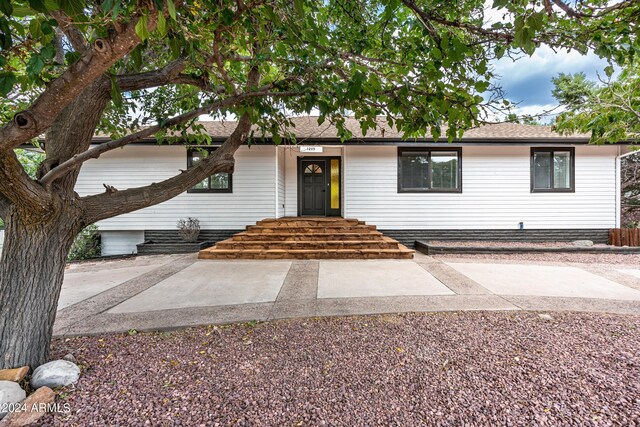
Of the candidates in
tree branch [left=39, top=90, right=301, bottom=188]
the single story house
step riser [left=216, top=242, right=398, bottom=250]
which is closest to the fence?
the single story house

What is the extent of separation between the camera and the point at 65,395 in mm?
1847

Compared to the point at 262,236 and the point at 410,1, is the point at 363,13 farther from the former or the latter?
the point at 262,236

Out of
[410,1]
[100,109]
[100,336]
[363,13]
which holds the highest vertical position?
[363,13]

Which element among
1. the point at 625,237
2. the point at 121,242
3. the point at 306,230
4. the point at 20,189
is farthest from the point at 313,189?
the point at 625,237

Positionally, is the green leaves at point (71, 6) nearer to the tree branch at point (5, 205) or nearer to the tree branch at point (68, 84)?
the tree branch at point (68, 84)

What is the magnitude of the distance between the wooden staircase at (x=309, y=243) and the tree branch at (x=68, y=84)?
5.14m

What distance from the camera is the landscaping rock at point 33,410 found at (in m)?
1.59

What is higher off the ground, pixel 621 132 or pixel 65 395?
Result: pixel 621 132

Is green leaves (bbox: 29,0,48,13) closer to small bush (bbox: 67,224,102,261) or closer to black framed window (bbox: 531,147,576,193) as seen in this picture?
small bush (bbox: 67,224,102,261)

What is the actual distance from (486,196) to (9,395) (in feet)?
33.3

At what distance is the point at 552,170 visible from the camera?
845 cm

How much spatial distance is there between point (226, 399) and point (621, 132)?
19.9ft

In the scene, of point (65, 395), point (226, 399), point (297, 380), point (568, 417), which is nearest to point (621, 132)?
point (568, 417)

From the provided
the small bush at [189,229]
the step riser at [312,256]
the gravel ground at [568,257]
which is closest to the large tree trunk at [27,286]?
the step riser at [312,256]
